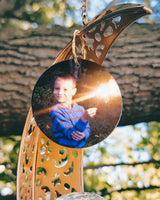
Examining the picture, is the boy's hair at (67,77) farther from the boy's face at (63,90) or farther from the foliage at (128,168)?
the foliage at (128,168)

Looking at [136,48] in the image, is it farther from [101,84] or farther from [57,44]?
[101,84]

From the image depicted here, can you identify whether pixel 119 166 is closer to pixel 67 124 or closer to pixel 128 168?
pixel 128 168

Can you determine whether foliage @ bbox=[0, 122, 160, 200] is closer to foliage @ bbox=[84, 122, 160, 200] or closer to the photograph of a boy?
foliage @ bbox=[84, 122, 160, 200]

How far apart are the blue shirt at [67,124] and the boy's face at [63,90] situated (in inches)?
0.6

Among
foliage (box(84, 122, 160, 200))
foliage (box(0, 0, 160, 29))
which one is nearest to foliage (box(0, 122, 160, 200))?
foliage (box(84, 122, 160, 200))

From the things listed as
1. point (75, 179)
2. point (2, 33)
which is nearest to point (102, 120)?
point (75, 179)

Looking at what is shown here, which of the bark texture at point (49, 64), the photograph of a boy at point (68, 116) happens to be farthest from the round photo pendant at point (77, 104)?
the bark texture at point (49, 64)

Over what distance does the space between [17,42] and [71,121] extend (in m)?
0.74

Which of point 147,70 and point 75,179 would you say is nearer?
point 75,179

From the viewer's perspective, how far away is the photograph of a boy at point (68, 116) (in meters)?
0.64

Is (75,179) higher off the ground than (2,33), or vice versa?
(2,33)

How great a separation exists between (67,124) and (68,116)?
2 cm

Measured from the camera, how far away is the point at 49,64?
47.4 inches

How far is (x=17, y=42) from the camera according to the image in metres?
1.26
